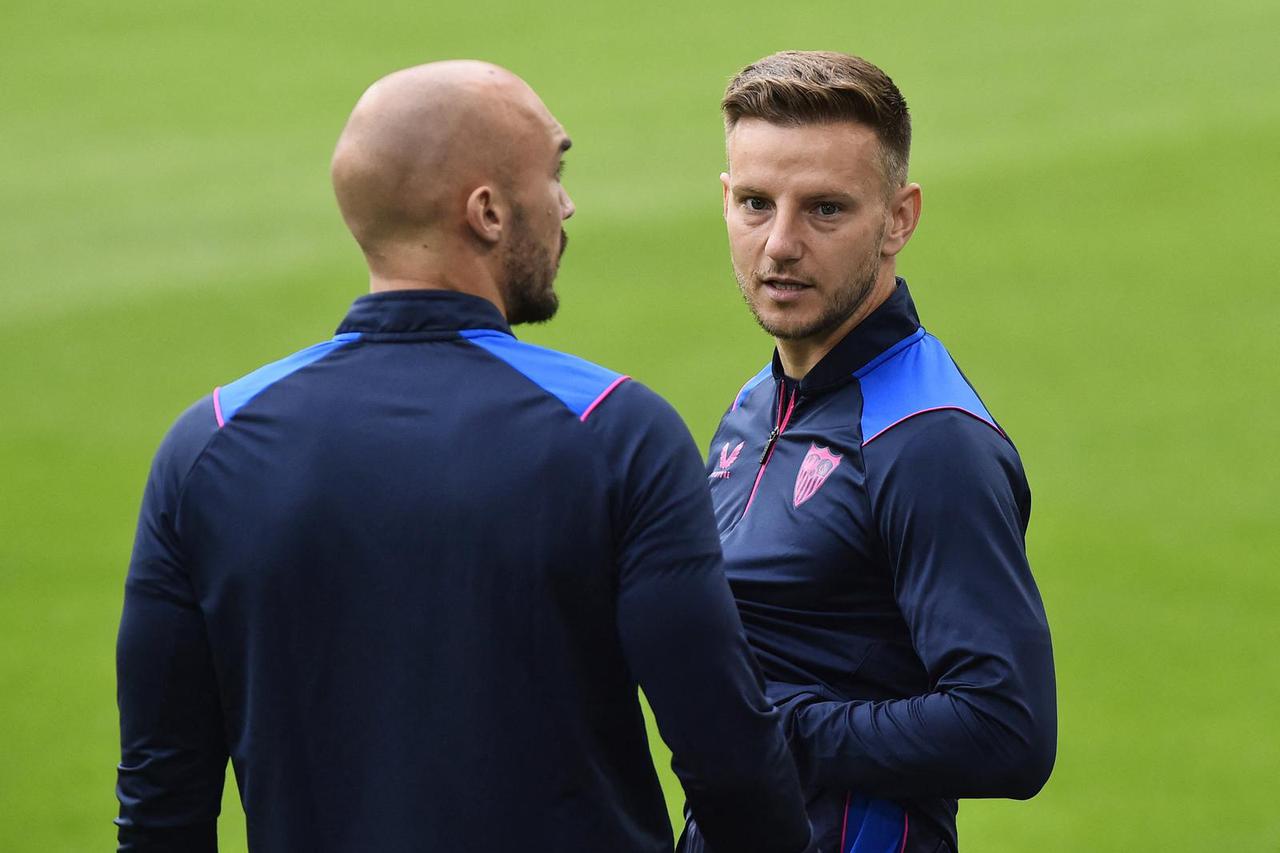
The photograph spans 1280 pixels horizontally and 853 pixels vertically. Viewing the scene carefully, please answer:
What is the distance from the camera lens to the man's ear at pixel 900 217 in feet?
9.16

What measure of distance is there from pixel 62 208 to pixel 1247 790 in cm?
952

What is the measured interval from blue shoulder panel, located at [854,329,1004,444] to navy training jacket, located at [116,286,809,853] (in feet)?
2.03

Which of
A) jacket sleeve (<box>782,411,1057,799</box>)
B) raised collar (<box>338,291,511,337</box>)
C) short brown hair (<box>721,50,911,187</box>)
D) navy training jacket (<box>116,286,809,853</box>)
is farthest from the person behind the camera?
short brown hair (<box>721,50,911,187</box>)

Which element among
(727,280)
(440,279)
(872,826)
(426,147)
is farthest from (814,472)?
(727,280)

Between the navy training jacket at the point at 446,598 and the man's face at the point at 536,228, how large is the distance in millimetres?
80

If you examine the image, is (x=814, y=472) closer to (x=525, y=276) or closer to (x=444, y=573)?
(x=525, y=276)

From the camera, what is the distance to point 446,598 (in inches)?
75.7

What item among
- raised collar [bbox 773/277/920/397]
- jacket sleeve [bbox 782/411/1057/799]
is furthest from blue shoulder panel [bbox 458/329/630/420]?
raised collar [bbox 773/277/920/397]

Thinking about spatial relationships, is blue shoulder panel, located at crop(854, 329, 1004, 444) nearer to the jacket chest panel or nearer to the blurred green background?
the jacket chest panel

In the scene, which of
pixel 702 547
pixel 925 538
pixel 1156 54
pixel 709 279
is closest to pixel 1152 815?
pixel 925 538

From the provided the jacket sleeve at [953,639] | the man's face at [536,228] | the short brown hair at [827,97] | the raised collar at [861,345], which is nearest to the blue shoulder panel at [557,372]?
the man's face at [536,228]

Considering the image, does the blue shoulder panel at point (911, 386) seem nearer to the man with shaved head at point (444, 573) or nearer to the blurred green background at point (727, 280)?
the man with shaved head at point (444, 573)

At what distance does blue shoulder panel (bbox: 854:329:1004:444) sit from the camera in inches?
98.8

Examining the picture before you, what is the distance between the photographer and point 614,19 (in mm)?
14891
